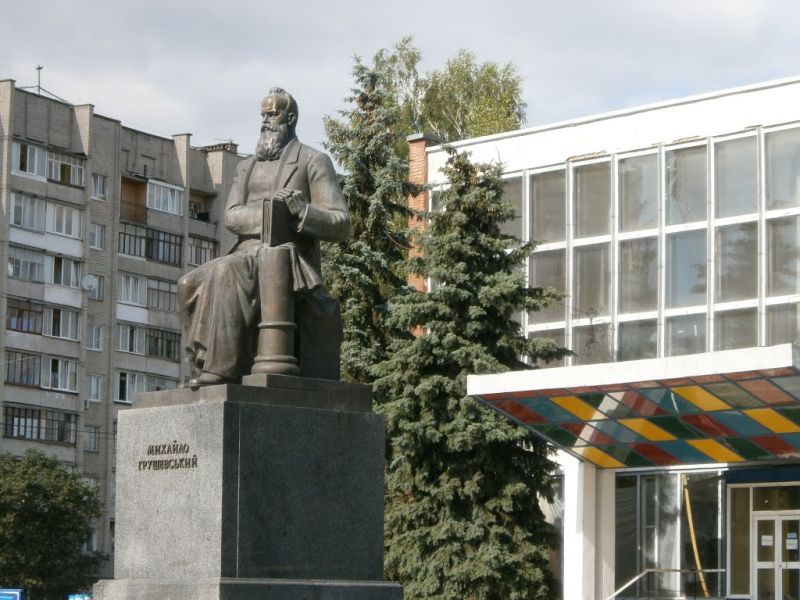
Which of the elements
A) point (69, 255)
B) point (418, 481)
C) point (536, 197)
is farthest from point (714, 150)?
point (69, 255)

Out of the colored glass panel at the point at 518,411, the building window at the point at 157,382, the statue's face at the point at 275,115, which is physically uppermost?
the building window at the point at 157,382

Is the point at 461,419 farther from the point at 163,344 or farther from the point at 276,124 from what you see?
the point at 163,344

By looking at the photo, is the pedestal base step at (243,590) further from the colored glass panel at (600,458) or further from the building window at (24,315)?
the building window at (24,315)

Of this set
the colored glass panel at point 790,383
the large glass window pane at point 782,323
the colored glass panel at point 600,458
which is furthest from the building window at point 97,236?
the colored glass panel at point 790,383

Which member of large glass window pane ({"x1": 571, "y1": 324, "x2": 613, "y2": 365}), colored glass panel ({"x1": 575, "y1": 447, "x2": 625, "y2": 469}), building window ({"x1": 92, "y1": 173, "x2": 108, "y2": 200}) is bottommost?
colored glass panel ({"x1": 575, "y1": 447, "x2": 625, "y2": 469})

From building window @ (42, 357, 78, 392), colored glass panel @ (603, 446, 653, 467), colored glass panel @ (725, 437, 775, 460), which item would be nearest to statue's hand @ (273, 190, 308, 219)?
colored glass panel @ (725, 437, 775, 460)

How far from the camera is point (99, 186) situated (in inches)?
2830

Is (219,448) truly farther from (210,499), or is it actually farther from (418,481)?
(418,481)

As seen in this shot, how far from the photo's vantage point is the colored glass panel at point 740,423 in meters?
29.6

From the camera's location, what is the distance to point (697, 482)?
1363 inches

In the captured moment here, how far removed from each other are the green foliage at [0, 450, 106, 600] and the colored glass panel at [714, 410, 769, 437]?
2634cm

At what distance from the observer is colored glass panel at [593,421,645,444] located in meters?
31.4

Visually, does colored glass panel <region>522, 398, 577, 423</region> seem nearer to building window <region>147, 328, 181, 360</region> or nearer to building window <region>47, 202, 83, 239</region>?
building window <region>47, 202, 83, 239</region>

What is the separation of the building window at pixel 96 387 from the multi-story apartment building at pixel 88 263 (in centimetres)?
6
